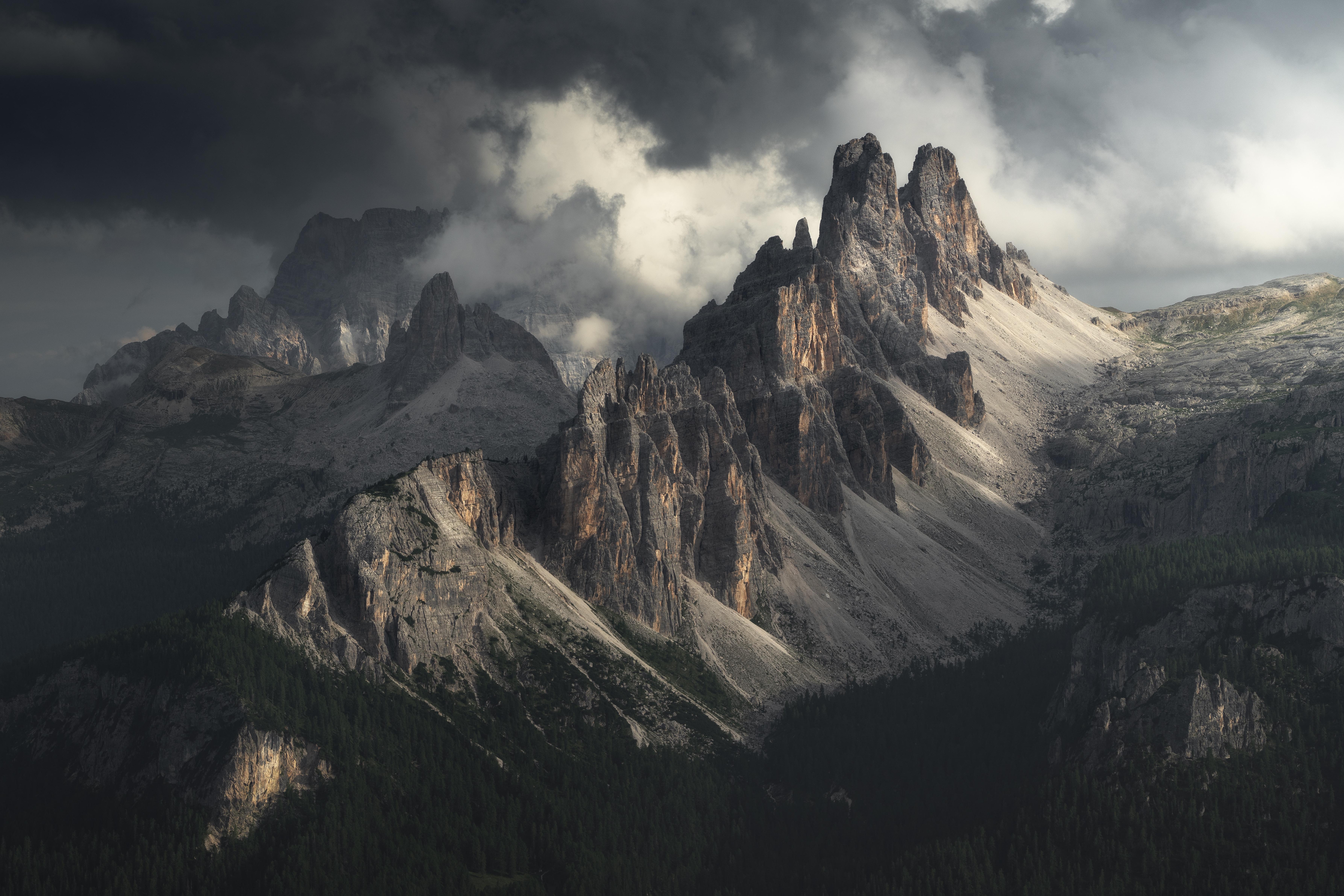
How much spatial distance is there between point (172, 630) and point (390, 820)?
51.9 metres

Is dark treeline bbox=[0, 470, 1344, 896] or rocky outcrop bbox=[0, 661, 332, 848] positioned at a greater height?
rocky outcrop bbox=[0, 661, 332, 848]

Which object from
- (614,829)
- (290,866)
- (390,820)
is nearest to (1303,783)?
(614,829)

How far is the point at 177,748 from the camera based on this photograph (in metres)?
173

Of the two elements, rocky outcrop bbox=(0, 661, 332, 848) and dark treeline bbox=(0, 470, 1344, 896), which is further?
rocky outcrop bbox=(0, 661, 332, 848)

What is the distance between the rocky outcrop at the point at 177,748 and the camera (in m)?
168

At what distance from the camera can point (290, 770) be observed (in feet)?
575

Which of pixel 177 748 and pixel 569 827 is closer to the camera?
pixel 177 748

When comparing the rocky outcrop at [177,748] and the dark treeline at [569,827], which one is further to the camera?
the rocky outcrop at [177,748]

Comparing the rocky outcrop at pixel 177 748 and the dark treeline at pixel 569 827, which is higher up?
the rocky outcrop at pixel 177 748

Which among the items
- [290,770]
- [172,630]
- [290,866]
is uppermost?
[172,630]

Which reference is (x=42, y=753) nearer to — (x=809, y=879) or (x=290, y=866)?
(x=290, y=866)

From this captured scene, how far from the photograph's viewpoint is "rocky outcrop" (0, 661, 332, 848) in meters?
168

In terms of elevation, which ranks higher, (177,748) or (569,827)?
(177,748)

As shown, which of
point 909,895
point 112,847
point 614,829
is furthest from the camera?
point 614,829
